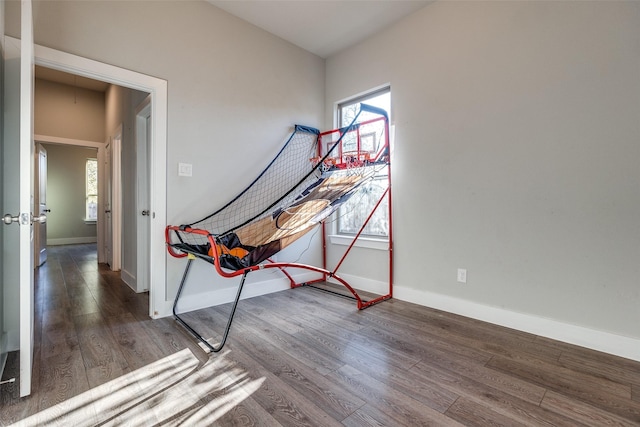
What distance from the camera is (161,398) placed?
146cm

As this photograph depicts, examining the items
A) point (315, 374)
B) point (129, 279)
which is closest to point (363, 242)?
point (315, 374)

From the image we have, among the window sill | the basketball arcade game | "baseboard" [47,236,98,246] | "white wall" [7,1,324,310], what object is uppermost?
"white wall" [7,1,324,310]

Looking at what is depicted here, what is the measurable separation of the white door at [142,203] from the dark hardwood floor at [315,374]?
69 centimetres

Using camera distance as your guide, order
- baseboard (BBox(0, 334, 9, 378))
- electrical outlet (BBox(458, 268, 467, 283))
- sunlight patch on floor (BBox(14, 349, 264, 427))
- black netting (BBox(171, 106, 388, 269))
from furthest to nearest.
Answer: electrical outlet (BBox(458, 268, 467, 283))
black netting (BBox(171, 106, 388, 269))
baseboard (BBox(0, 334, 9, 378))
sunlight patch on floor (BBox(14, 349, 264, 427))

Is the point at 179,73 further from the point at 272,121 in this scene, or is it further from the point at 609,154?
the point at 609,154

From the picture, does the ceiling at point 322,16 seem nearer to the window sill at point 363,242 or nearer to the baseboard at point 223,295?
the window sill at point 363,242

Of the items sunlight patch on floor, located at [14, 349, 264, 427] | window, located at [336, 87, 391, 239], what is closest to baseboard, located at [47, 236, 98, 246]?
window, located at [336, 87, 391, 239]

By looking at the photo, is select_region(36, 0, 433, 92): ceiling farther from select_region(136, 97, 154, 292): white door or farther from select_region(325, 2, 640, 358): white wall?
select_region(136, 97, 154, 292): white door

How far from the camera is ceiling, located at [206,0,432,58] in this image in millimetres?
2758

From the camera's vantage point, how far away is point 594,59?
1.97 m

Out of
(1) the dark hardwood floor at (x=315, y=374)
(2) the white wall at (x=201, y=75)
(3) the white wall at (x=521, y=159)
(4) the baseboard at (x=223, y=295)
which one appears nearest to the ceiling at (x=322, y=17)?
(2) the white wall at (x=201, y=75)

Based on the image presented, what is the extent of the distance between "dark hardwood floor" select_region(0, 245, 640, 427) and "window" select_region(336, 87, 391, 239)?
105cm

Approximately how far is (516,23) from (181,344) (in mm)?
3366

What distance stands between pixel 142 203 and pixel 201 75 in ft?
5.07
